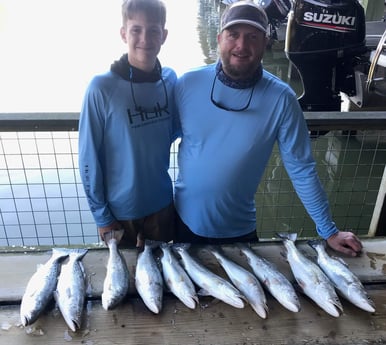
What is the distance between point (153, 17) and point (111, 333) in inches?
50.0

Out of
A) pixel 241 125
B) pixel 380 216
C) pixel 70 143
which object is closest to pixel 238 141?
pixel 241 125

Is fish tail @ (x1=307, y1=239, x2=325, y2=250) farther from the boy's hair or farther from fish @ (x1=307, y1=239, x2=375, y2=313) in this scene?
the boy's hair

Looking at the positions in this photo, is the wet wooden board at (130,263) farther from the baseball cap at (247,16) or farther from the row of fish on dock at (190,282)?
the baseball cap at (247,16)

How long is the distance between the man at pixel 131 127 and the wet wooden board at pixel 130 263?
28 cm

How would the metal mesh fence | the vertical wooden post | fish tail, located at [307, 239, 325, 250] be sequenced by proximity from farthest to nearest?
the metal mesh fence
the vertical wooden post
fish tail, located at [307, 239, 325, 250]

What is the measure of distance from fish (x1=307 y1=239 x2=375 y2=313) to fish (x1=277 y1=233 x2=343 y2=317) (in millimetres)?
35

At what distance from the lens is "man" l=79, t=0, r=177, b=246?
1.67 m

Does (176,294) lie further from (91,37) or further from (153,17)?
(91,37)

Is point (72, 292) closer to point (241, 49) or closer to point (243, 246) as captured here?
point (243, 246)

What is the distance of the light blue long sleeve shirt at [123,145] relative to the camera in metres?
1.69

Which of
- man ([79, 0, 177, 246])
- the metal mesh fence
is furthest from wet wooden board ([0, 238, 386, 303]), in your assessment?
the metal mesh fence

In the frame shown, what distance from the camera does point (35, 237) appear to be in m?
3.15

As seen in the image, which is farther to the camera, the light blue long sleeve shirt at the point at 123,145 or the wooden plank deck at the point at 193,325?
the light blue long sleeve shirt at the point at 123,145

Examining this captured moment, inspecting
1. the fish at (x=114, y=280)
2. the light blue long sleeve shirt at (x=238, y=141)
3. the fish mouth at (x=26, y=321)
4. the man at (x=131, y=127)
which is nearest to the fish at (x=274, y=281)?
the light blue long sleeve shirt at (x=238, y=141)
